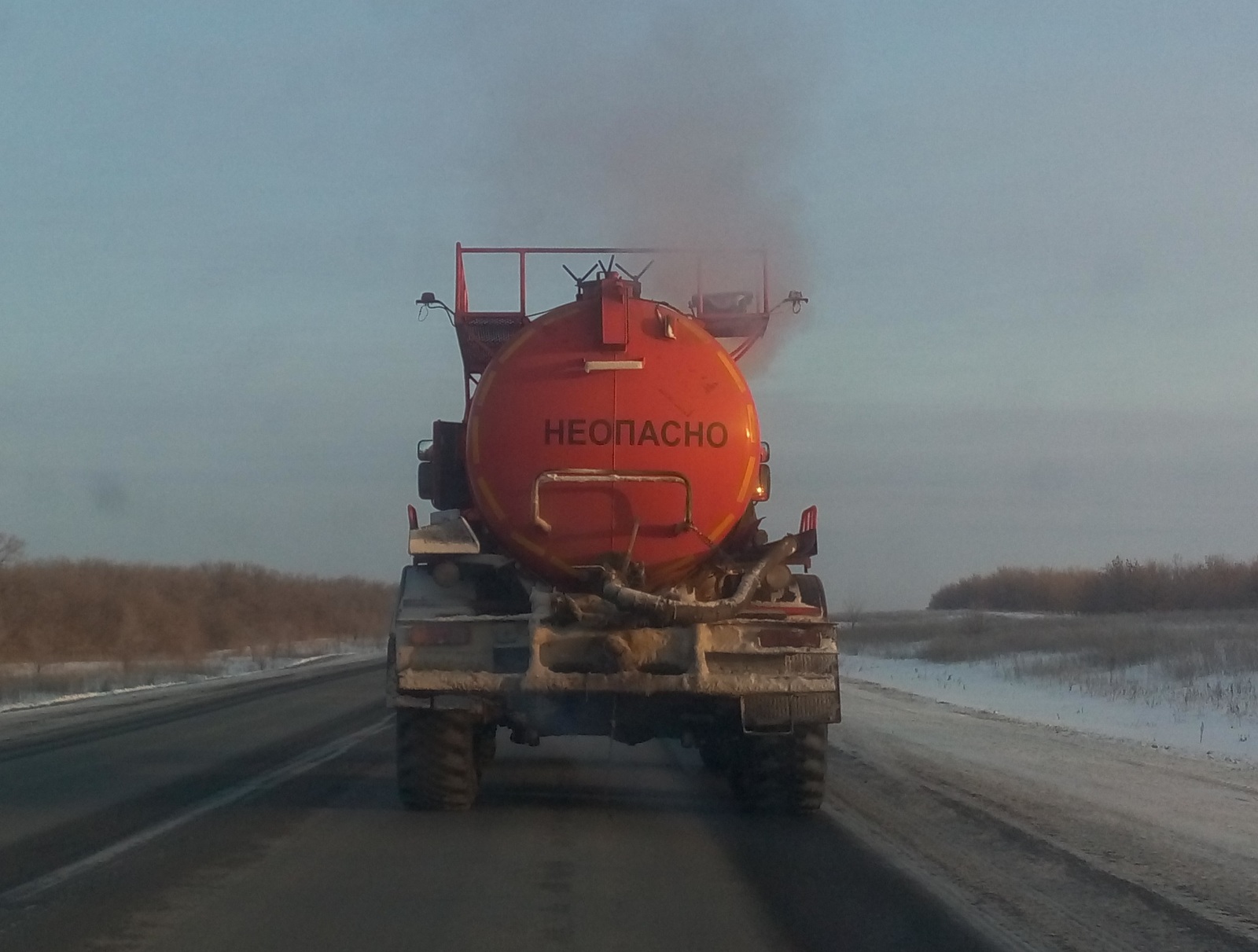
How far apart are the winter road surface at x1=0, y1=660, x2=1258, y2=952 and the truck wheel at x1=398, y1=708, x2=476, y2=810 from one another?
189 millimetres

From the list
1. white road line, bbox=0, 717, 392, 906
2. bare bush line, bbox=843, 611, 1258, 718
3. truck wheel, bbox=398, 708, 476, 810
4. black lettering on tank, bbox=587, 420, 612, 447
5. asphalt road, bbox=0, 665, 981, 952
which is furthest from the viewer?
bare bush line, bbox=843, 611, 1258, 718

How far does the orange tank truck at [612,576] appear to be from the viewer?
9.32m

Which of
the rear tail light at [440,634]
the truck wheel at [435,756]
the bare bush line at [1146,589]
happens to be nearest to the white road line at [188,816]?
the truck wheel at [435,756]

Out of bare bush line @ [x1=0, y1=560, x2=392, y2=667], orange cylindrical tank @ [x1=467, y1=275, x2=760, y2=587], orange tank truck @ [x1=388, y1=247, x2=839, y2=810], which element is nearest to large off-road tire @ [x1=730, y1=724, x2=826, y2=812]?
orange tank truck @ [x1=388, y1=247, x2=839, y2=810]

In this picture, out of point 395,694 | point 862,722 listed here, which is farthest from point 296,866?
point 862,722

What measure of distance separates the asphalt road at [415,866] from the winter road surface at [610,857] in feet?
0.08

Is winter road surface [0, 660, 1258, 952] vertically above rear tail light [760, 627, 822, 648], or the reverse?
rear tail light [760, 627, 822, 648]

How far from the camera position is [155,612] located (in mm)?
71000

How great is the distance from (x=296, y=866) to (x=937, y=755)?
8876 millimetres

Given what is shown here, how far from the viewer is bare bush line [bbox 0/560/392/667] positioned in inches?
2393

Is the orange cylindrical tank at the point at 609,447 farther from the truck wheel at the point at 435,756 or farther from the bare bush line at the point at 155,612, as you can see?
the bare bush line at the point at 155,612

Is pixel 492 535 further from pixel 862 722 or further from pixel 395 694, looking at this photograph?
pixel 862 722

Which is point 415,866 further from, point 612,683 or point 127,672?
point 127,672

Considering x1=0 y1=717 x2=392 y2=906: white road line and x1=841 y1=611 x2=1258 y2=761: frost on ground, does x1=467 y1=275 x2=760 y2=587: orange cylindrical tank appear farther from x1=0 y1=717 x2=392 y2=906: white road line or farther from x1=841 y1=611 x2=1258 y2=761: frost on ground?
x1=841 y1=611 x2=1258 y2=761: frost on ground
